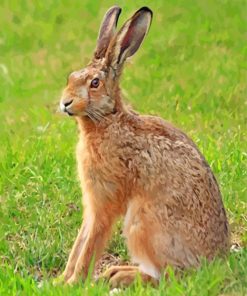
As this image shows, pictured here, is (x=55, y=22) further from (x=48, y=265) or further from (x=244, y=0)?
(x=48, y=265)

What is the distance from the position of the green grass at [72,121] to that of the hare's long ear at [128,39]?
122 cm

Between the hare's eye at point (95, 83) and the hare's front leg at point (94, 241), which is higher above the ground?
the hare's eye at point (95, 83)

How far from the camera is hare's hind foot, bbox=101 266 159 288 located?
6496 mm

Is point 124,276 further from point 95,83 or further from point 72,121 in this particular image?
point 72,121

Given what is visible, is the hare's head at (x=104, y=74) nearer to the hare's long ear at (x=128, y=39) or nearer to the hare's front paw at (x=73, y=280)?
the hare's long ear at (x=128, y=39)

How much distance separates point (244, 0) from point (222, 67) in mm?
2504

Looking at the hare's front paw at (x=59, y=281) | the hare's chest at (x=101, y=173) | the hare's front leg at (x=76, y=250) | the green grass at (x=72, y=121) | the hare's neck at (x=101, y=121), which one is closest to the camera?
the hare's front paw at (x=59, y=281)

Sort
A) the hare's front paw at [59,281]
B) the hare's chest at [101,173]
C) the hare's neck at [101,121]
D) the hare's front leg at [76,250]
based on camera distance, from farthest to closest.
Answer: the hare's front leg at [76,250] < the hare's neck at [101,121] < the hare's chest at [101,173] < the hare's front paw at [59,281]

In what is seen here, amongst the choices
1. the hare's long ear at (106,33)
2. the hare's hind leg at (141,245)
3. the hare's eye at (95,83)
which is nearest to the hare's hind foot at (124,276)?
the hare's hind leg at (141,245)

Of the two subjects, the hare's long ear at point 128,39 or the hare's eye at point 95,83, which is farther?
the hare's long ear at point 128,39

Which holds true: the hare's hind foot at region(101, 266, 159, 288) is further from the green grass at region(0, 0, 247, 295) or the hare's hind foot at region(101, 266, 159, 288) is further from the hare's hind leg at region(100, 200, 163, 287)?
the green grass at region(0, 0, 247, 295)

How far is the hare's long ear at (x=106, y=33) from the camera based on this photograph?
6844 millimetres

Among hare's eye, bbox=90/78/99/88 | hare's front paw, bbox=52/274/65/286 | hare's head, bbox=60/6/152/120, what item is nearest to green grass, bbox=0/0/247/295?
hare's front paw, bbox=52/274/65/286

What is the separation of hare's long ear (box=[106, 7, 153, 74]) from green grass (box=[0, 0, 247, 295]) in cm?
122
